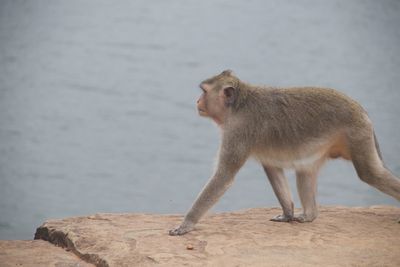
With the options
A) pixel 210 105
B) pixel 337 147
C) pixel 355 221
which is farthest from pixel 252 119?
pixel 355 221

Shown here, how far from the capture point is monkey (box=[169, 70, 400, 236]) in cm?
587

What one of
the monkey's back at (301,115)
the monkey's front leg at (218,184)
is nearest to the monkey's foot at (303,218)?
the monkey's back at (301,115)

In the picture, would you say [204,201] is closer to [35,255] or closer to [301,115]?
[301,115]

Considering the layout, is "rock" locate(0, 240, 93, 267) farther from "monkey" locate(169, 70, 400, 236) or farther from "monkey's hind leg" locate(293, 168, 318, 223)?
"monkey's hind leg" locate(293, 168, 318, 223)

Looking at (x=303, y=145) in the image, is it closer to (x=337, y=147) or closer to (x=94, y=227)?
(x=337, y=147)

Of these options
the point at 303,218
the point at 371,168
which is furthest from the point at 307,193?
the point at 371,168

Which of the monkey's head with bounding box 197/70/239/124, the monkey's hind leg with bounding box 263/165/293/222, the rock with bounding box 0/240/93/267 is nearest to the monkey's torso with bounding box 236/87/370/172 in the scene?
the monkey's hind leg with bounding box 263/165/293/222

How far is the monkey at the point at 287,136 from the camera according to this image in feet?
19.2

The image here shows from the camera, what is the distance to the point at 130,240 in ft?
17.9

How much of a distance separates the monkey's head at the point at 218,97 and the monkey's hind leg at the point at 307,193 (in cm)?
98

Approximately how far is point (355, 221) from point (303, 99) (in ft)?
4.49

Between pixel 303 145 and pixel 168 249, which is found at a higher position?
pixel 303 145

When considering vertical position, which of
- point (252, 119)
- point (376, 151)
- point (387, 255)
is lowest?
point (387, 255)

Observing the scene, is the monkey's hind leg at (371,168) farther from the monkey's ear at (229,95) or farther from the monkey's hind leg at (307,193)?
the monkey's ear at (229,95)
